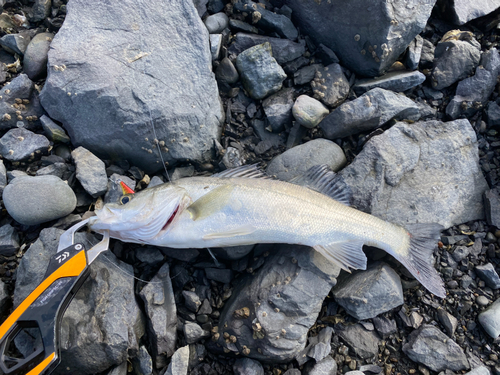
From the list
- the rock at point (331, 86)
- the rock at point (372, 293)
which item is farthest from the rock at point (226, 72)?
the rock at point (372, 293)

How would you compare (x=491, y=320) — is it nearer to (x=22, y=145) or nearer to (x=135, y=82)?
(x=135, y=82)

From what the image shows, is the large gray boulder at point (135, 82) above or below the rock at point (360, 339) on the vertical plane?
above

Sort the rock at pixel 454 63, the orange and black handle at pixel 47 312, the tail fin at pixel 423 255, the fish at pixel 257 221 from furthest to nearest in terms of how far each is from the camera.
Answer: the rock at pixel 454 63, the tail fin at pixel 423 255, the fish at pixel 257 221, the orange and black handle at pixel 47 312

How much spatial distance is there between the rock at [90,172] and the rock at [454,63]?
16.6 ft

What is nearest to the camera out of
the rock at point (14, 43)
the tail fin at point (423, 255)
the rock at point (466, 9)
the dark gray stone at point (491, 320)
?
the tail fin at point (423, 255)

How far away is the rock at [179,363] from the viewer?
356 centimetres

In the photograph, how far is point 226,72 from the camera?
4664 millimetres

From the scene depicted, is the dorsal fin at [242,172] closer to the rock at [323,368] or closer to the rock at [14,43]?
the rock at [323,368]

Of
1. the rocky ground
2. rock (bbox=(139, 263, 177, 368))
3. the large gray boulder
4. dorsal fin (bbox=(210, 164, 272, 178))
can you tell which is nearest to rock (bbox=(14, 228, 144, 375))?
the rocky ground

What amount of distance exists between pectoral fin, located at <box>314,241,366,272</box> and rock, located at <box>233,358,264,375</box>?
5.03ft

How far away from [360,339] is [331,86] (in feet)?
11.6

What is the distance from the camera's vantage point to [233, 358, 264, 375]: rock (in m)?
3.71

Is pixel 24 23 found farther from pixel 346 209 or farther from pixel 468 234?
pixel 468 234

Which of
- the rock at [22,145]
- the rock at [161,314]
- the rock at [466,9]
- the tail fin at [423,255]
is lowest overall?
the rock at [161,314]
